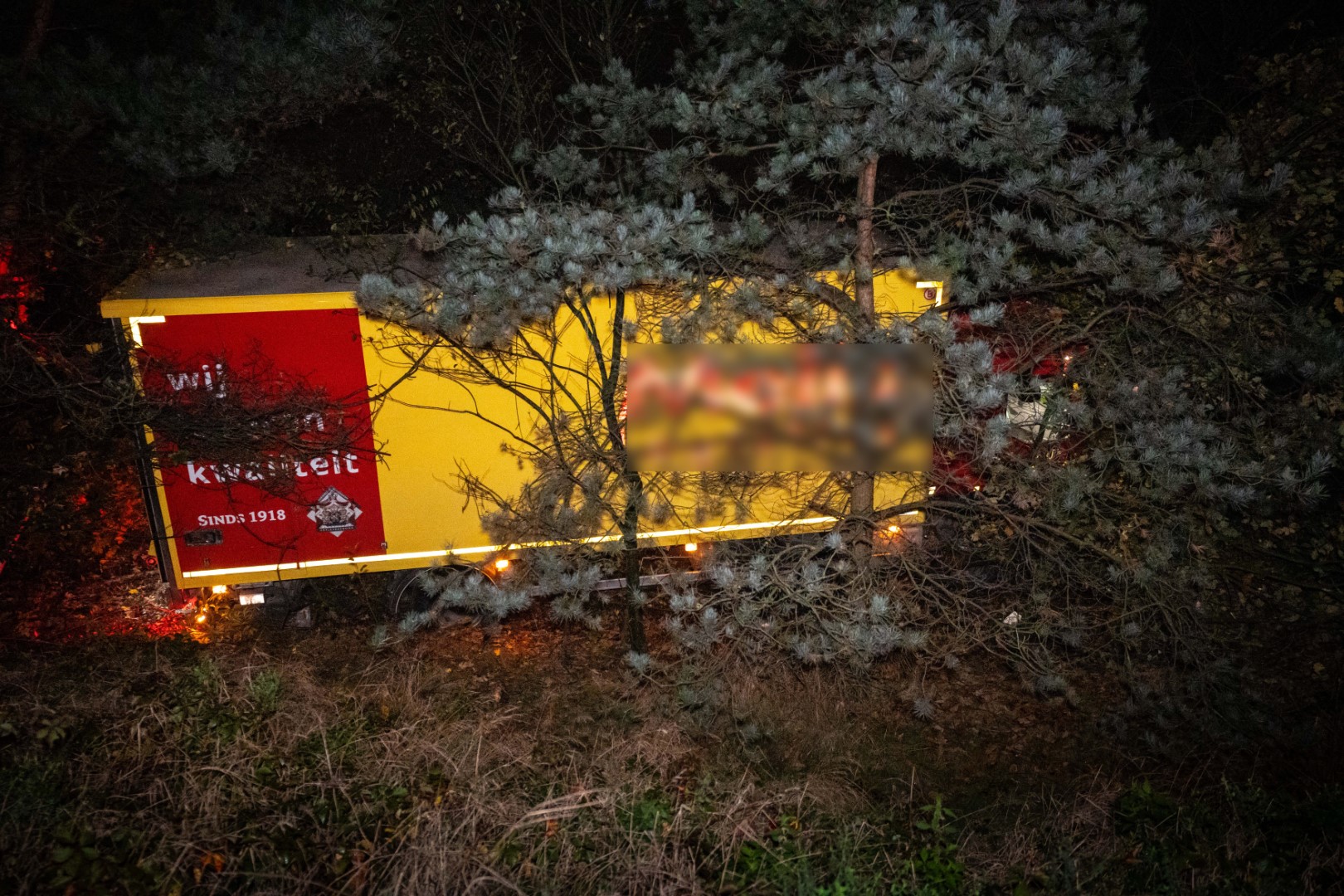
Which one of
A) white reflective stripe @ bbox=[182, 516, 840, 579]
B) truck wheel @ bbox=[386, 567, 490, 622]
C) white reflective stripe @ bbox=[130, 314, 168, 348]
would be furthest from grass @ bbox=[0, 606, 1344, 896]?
white reflective stripe @ bbox=[130, 314, 168, 348]

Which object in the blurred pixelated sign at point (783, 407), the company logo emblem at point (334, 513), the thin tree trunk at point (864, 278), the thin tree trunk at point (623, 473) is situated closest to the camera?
the blurred pixelated sign at point (783, 407)

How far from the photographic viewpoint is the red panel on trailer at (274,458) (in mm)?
5438

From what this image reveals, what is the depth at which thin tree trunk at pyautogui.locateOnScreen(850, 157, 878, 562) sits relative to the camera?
16.4 feet

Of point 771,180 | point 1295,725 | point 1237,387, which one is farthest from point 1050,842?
point 771,180

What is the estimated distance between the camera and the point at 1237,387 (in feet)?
15.7

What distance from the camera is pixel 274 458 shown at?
5.67 meters

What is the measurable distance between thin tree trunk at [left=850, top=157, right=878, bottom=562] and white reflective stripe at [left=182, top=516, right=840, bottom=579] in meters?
Result: 0.23

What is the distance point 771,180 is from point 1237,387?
3159 millimetres

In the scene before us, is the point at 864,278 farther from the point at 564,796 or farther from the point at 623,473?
the point at 564,796

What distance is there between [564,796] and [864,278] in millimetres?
3558

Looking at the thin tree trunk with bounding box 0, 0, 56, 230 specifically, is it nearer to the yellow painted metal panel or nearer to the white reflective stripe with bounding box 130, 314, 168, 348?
the yellow painted metal panel

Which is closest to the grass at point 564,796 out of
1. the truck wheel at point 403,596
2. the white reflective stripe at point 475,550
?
the white reflective stripe at point 475,550

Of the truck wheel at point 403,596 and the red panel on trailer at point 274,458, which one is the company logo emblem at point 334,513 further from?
the truck wheel at point 403,596

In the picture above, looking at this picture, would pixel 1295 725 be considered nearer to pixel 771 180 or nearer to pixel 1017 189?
pixel 1017 189
